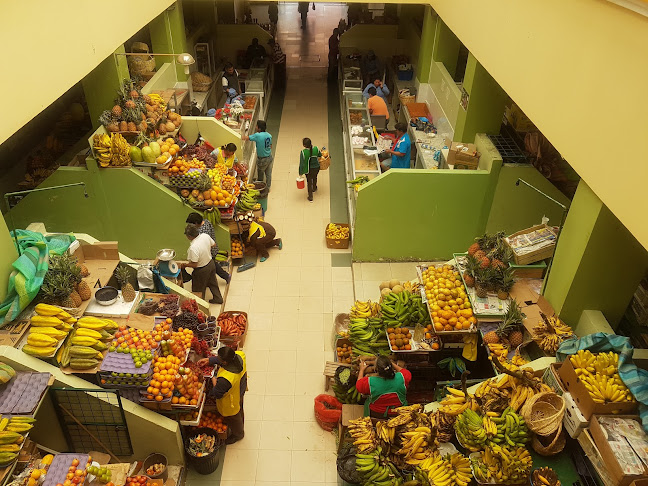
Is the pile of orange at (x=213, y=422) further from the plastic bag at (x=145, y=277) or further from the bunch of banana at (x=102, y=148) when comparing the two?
the bunch of banana at (x=102, y=148)

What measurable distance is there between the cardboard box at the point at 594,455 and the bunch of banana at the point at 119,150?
7490mm

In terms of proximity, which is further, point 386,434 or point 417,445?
point 386,434

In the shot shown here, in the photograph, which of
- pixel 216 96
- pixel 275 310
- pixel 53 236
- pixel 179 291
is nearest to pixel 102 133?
pixel 53 236

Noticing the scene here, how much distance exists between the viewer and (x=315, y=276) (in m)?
9.09

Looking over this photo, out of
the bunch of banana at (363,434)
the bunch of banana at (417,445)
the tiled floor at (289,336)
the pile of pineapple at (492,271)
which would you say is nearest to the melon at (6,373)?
the tiled floor at (289,336)

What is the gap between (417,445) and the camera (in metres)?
4.94

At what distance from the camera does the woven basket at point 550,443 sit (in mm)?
4563

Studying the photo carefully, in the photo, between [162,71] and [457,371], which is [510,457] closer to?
[457,371]

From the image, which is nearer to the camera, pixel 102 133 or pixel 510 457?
pixel 510 457

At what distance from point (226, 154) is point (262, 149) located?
1.28m

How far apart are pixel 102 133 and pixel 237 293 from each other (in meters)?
3.55

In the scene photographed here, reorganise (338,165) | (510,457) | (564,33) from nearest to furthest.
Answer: (510,457) < (564,33) < (338,165)

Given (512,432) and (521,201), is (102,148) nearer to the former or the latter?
(521,201)

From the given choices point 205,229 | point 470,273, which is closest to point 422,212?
point 470,273
